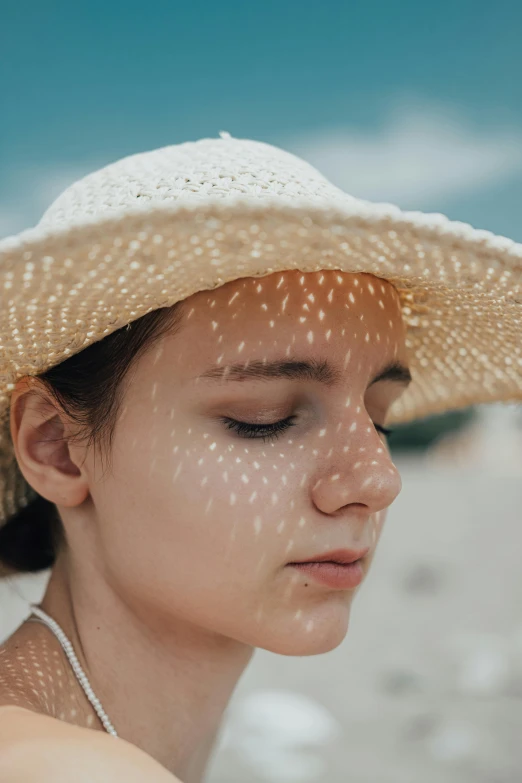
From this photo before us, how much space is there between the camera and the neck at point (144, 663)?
1408 mm

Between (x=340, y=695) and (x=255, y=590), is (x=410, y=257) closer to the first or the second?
(x=255, y=590)

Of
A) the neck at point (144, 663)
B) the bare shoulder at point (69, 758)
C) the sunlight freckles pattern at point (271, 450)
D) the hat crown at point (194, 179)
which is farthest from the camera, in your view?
the neck at point (144, 663)

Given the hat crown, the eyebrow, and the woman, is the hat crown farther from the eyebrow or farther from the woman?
the eyebrow

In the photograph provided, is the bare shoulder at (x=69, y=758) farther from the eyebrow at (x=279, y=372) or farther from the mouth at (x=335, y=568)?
the eyebrow at (x=279, y=372)

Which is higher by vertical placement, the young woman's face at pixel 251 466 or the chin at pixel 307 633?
the young woman's face at pixel 251 466

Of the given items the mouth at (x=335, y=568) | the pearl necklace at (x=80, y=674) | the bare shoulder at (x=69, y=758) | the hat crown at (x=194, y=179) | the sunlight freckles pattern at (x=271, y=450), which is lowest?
the bare shoulder at (x=69, y=758)

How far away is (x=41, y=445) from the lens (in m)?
1.39

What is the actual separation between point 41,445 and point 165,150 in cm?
58

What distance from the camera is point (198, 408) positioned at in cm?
122

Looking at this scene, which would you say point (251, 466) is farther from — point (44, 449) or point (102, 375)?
point (44, 449)

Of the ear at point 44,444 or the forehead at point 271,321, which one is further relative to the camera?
the ear at point 44,444

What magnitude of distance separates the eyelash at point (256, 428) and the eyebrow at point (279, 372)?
0.06 m

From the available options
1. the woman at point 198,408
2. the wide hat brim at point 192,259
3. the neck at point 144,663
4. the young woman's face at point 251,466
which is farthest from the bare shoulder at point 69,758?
the wide hat brim at point 192,259

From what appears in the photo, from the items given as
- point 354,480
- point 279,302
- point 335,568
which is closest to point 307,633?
point 335,568
